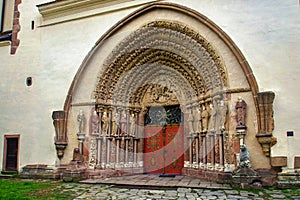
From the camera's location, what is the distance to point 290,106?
6.29 metres

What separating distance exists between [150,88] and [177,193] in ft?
13.3

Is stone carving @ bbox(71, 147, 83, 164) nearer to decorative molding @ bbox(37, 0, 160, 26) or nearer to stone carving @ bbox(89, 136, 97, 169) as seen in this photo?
stone carving @ bbox(89, 136, 97, 169)

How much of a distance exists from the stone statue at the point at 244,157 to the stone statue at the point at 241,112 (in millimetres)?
530

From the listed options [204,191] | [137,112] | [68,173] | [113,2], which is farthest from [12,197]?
[113,2]

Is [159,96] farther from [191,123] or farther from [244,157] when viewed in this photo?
[244,157]

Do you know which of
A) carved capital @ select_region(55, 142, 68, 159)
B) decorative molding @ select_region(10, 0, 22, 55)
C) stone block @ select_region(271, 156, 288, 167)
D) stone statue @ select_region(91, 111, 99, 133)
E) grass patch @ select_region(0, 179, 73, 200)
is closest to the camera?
grass patch @ select_region(0, 179, 73, 200)

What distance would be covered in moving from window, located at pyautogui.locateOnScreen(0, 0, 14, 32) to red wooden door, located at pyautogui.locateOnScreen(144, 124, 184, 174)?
6332 millimetres

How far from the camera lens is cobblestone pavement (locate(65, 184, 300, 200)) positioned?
525 centimetres

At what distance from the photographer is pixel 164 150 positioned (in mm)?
8773

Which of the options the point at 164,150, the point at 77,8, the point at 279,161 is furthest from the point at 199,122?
the point at 77,8

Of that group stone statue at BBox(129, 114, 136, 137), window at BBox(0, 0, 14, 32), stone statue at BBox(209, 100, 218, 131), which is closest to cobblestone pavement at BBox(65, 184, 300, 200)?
stone statue at BBox(209, 100, 218, 131)

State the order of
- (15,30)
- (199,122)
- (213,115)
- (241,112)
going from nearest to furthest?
(241,112) < (213,115) < (199,122) < (15,30)

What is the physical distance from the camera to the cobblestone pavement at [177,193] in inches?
207

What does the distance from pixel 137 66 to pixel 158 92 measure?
106 centimetres
